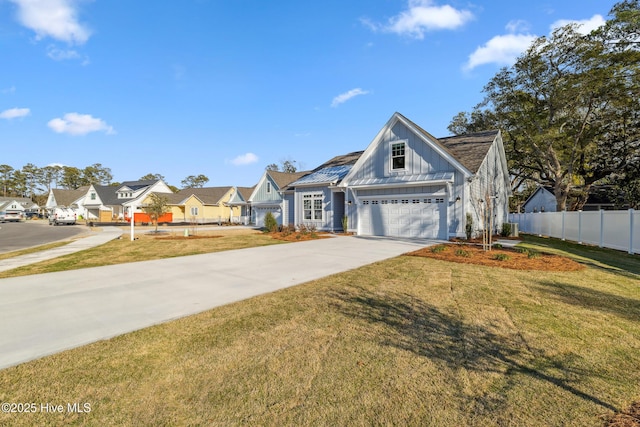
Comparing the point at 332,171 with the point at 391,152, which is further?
the point at 332,171

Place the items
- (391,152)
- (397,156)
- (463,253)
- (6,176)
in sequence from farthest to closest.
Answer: (6,176) → (391,152) → (397,156) → (463,253)

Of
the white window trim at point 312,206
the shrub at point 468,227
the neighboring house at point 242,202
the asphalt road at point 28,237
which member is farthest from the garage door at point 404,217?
the neighboring house at point 242,202

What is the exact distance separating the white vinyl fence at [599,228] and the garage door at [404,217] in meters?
6.49

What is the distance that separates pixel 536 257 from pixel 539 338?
276 inches

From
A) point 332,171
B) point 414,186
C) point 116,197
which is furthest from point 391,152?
point 116,197

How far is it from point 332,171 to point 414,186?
7345mm

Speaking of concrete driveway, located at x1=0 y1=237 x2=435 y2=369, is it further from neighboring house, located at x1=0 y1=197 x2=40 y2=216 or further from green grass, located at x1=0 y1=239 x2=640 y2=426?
neighboring house, located at x1=0 y1=197 x2=40 y2=216

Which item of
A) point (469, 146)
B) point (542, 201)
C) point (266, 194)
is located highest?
point (469, 146)

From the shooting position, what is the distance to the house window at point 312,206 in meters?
21.5

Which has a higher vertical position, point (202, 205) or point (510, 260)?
point (202, 205)

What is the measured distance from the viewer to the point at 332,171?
22375mm

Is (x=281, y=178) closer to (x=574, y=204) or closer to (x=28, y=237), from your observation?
(x=28, y=237)

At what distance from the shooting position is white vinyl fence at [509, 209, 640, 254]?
37.9 ft

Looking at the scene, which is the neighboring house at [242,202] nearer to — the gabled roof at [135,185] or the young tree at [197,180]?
the gabled roof at [135,185]
